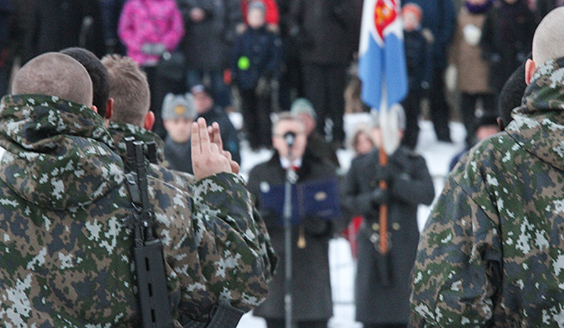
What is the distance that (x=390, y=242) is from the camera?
7.03 m

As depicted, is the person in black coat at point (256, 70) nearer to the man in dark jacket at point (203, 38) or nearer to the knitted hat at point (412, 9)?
the man in dark jacket at point (203, 38)

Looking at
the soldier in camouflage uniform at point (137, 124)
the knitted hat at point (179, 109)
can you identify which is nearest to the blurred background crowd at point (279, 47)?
the knitted hat at point (179, 109)

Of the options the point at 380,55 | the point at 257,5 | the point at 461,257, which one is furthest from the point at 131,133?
the point at 257,5

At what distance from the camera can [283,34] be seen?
12039 mm

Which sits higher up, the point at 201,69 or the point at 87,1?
the point at 87,1

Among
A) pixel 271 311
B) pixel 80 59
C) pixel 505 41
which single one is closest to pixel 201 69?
pixel 505 41

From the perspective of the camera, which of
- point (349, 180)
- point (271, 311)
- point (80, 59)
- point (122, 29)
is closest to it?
point (80, 59)

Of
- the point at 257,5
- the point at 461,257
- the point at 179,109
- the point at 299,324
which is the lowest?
the point at 299,324

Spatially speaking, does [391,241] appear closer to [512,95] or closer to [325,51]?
[512,95]

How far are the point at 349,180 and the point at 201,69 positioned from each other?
15.4ft

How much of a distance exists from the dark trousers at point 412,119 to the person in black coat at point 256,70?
1.68 meters

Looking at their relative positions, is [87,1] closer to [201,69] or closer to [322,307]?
[201,69]

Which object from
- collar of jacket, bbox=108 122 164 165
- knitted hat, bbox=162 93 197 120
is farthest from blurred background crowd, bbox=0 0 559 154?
collar of jacket, bbox=108 122 164 165

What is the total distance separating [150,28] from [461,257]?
8417 mm
